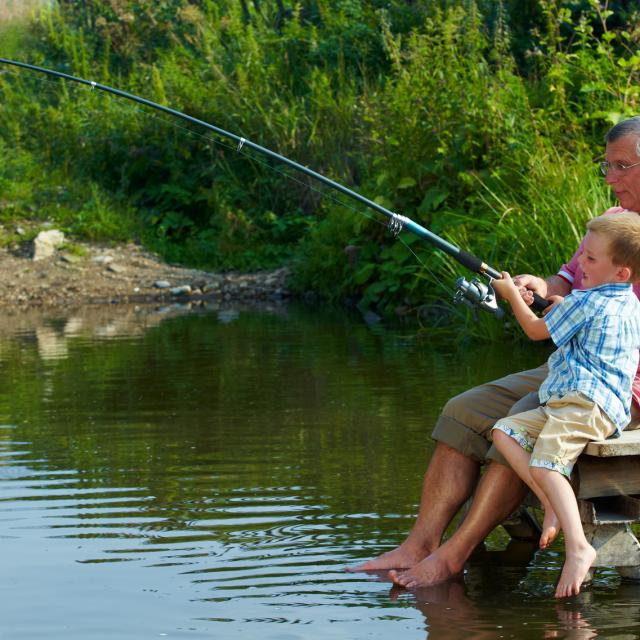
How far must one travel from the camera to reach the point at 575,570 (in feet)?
12.1

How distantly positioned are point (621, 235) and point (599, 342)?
297 mm

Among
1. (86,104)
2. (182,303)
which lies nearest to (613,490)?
(182,303)

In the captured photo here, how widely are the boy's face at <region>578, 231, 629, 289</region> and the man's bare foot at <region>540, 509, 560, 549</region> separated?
644mm

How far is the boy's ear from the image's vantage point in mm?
3836

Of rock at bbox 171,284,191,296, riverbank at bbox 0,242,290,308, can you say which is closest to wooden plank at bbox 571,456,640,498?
riverbank at bbox 0,242,290,308

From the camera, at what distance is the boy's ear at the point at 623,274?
3.84 meters

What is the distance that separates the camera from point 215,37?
1700 cm

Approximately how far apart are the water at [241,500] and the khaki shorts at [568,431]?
40 cm

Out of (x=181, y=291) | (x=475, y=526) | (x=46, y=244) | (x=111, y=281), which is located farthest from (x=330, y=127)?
(x=475, y=526)

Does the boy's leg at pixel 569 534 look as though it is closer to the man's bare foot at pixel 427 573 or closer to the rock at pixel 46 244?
the man's bare foot at pixel 427 573

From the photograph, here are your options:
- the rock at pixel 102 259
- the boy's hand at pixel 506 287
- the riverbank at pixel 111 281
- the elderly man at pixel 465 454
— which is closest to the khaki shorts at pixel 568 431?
the elderly man at pixel 465 454

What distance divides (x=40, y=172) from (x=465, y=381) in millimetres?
9978

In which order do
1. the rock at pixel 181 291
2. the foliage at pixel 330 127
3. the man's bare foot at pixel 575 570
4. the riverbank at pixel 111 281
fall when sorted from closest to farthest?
the man's bare foot at pixel 575 570 → the foliage at pixel 330 127 → the riverbank at pixel 111 281 → the rock at pixel 181 291

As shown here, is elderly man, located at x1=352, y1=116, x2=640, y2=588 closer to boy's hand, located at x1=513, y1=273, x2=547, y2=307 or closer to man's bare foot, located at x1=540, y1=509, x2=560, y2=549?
boy's hand, located at x1=513, y1=273, x2=547, y2=307
